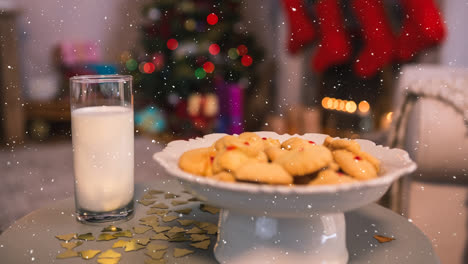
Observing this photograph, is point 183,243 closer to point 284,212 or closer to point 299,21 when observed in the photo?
point 284,212

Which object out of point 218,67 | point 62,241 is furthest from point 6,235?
point 218,67

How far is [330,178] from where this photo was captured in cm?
60

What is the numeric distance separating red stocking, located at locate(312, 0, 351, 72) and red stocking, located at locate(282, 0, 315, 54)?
0.11m

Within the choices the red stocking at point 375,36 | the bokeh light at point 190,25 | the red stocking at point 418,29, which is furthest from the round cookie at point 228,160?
the bokeh light at point 190,25

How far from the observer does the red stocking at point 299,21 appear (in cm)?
352

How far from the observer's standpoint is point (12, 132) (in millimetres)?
3568

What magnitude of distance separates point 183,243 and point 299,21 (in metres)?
2.99

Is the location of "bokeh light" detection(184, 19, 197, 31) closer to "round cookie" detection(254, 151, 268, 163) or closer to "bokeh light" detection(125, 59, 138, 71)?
"bokeh light" detection(125, 59, 138, 71)

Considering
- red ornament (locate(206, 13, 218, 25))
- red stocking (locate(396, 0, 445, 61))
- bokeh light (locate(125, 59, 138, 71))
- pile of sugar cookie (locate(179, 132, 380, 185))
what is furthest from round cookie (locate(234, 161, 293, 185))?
bokeh light (locate(125, 59, 138, 71))

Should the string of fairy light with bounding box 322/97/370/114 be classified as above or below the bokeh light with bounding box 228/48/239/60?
below

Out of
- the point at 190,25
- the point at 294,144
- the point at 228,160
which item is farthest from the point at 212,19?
the point at 228,160

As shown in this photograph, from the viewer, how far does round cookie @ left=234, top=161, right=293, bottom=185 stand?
22.8 inches

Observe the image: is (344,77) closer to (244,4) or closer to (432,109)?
(244,4)

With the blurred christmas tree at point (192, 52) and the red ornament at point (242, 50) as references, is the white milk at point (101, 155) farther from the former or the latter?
the red ornament at point (242, 50)
